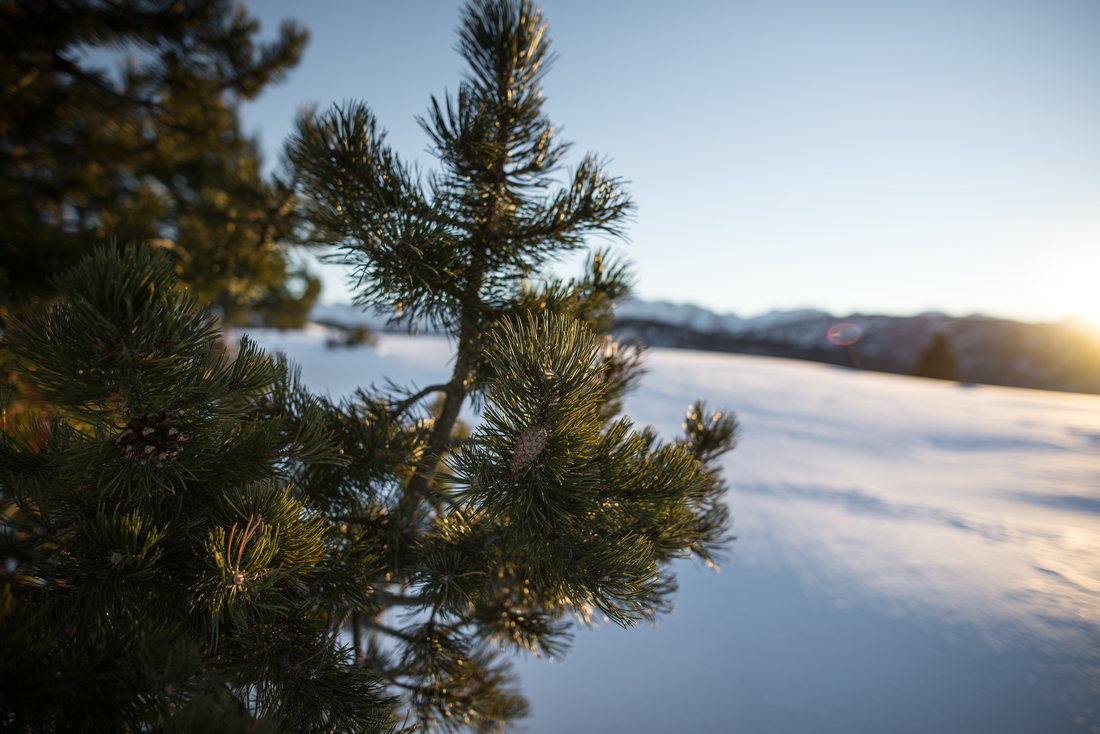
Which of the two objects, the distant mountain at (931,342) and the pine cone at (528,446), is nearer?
the pine cone at (528,446)

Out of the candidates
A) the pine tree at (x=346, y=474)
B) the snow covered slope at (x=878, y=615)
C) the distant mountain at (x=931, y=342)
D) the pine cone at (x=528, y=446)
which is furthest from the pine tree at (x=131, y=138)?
the distant mountain at (x=931, y=342)

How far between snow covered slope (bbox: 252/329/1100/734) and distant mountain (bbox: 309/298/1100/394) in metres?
2.42

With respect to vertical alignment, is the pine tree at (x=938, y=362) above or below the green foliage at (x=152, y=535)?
above

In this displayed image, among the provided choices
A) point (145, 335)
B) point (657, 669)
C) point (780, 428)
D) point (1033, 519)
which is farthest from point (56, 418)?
point (780, 428)

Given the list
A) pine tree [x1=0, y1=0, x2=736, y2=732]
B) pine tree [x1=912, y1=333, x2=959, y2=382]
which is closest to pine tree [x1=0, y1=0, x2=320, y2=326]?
pine tree [x1=0, y1=0, x2=736, y2=732]

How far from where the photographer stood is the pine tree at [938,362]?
403 inches

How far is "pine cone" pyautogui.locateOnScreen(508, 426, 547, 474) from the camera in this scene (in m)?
0.57

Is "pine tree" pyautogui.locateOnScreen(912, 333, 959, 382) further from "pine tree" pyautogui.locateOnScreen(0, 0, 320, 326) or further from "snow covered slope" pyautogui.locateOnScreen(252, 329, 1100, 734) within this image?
"pine tree" pyautogui.locateOnScreen(0, 0, 320, 326)

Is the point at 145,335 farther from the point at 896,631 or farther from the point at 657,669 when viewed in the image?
the point at 896,631

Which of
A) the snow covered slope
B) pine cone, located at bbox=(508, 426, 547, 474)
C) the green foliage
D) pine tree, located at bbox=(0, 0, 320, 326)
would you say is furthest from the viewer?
the snow covered slope

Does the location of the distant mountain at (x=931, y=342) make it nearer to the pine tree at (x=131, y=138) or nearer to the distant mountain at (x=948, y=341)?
the distant mountain at (x=948, y=341)

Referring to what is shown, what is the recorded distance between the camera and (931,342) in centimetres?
1105

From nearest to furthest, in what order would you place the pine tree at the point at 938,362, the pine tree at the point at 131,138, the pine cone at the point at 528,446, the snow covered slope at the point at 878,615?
the pine cone at the point at 528,446 < the pine tree at the point at 131,138 < the snow covered slope at the point at 878,615 < the pine tree at the point at 938,362

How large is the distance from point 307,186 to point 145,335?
1.69ft
